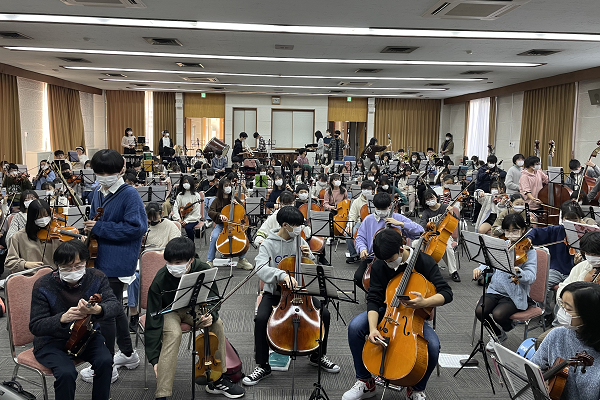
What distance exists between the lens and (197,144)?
763 inches

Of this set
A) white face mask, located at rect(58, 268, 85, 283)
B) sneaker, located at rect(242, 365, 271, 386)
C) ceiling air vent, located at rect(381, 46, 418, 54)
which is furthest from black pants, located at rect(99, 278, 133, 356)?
ceiling air vent, located at rect(381, 46, 418, 54)

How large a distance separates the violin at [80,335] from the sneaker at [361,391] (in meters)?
1.65

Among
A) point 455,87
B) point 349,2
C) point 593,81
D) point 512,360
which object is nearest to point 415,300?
point 512,360

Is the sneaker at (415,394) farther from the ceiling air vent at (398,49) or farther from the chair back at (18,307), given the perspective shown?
the ceiling air vent at (398,49)

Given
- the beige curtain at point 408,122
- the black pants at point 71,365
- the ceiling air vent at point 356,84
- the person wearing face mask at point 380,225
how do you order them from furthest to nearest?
the beige curtain at point 408,122 → the ceiling air vent at point 356,84 → the person wearing face mask at point 380,225 → the black pants at point 71,365

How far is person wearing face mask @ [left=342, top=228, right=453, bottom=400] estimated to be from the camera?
2928mm

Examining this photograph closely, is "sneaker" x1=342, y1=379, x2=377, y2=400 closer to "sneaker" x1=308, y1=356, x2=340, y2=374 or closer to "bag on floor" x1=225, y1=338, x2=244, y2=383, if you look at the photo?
"sneaker" x1=308, y1=356, x2=340, y2=374

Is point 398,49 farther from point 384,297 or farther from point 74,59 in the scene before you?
point 74,59

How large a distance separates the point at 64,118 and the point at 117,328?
13296mm

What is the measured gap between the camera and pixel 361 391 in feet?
10.3

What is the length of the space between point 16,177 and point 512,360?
811 cm

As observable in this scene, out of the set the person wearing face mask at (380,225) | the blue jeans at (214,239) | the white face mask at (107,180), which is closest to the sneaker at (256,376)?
the person wearing face mask at (380,225)

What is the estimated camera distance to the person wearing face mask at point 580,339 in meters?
2.07

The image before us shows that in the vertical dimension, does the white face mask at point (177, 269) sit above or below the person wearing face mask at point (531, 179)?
below
